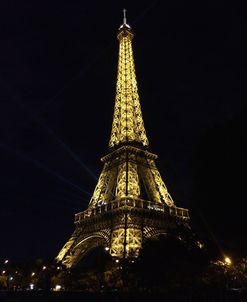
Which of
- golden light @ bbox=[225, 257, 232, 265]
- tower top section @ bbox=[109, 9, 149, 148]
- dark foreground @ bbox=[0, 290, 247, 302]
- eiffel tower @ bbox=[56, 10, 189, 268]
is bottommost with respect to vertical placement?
dark foreground @ bbox=[0, 290, 247, 302]

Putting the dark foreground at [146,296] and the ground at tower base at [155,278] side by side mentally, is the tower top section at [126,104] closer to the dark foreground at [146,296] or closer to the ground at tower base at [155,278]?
the ground at tower base at [155,278]

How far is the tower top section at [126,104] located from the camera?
49.7 metres

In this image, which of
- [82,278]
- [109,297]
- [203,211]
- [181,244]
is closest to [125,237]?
[82,278]

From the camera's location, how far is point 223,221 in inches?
851

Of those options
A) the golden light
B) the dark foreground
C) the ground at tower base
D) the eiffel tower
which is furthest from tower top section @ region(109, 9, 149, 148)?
the dark foreground

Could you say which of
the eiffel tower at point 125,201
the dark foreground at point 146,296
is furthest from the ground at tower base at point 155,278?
the eiffel tower at point 125,201

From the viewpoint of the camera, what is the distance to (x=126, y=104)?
52312 mm

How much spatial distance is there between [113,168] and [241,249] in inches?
1083

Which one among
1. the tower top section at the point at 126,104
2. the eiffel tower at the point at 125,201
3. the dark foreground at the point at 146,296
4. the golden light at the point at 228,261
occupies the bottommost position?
the dark foreground at the point at 146,296

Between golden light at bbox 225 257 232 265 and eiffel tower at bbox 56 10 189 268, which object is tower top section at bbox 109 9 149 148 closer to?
eiffel tower at bbox 56 10 189 268

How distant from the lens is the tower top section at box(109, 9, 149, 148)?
163 ft

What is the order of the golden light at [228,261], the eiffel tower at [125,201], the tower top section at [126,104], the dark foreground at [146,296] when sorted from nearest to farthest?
1. the dark foreground at [146,296]
2. the golden light at [228,261]
3. the eiffel tower at [125,201]
4. the tower top section at [126,104]

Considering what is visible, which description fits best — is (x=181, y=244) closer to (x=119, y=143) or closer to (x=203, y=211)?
(x=203, y=211)

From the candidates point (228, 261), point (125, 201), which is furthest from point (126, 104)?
point (228, 261)
